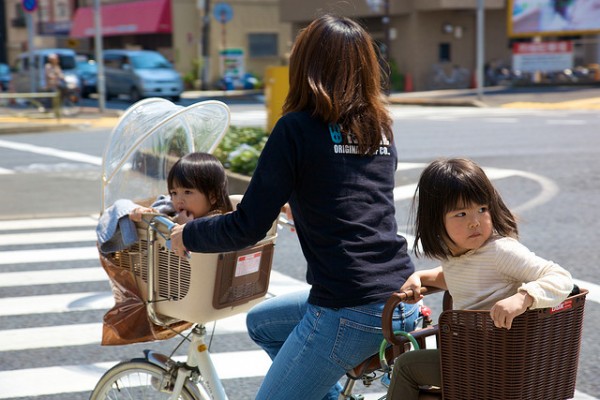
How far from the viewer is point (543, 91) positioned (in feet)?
111

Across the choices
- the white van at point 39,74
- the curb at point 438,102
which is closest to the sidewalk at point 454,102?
the curb at point 438,102

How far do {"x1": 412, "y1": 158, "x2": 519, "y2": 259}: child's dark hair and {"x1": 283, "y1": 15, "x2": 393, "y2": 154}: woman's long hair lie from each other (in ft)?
0.96

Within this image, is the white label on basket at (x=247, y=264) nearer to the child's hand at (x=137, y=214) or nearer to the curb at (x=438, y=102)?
the child's hand at (x=137, y=214)

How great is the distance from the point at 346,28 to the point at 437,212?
61 centimetres

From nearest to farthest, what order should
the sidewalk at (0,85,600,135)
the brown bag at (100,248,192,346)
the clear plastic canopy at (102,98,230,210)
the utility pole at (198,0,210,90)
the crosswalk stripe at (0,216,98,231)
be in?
the brown bag at (100,248,192,346)
the clear plastic canopy at (102,98,230,210)
the crosswalk stripe at (0,216,98,231)
the sidewalk at (0,85,600,135)
the utility pole at (198,0,210,90)

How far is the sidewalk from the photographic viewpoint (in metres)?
22.7

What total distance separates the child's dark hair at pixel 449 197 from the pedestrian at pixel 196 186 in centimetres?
87

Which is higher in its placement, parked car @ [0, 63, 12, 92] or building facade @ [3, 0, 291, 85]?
building facade @ [3, 0, 291, 85]

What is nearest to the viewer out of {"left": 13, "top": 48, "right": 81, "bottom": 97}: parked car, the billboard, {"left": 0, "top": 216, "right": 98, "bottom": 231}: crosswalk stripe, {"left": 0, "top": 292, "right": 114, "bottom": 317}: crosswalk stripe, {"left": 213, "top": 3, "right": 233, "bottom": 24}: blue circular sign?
{"left": 0, "top": 292, "right": 114, "bottom": 317}: crosswalk stripe

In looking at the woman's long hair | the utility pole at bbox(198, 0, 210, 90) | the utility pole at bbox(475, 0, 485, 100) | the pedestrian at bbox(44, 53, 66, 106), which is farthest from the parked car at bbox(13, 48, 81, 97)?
the woman's long hair

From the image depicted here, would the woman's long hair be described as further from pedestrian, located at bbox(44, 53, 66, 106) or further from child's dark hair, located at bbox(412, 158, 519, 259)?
pedestrian, located at bbox(44, 53, 66, 106)

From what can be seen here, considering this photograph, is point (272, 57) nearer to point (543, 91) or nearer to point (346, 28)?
point (543, 91)

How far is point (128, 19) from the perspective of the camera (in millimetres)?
48031

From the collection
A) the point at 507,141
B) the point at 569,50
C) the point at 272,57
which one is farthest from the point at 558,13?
the point at 507,141
